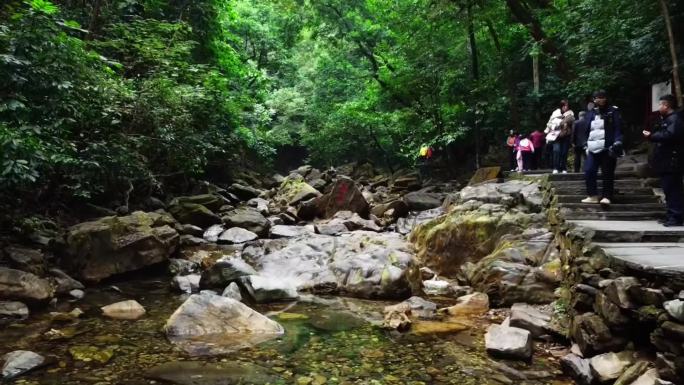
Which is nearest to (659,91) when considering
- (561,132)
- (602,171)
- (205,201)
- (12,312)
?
(561,132)

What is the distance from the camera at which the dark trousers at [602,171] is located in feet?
23.2

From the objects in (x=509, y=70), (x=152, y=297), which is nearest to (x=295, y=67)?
(x=509, y=70)

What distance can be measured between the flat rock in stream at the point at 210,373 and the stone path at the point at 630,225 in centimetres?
370

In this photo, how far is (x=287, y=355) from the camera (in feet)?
17.5

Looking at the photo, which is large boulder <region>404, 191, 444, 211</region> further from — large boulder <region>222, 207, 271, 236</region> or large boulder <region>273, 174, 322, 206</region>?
large boulder <region>222, 207, 271, 236</region>

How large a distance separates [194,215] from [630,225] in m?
11.9

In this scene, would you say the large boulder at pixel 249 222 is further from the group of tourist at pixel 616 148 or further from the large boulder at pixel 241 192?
the group of tourist at pixel 616 148

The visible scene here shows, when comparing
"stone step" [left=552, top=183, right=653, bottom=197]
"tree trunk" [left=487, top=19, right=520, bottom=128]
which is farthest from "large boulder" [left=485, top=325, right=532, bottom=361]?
"tree trunk" [left=487, top=19, right=520, bottom=128]

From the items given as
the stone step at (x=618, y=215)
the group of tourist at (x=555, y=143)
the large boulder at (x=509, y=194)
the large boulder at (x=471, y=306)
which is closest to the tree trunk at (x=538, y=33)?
the group of tourist at (x=555, y=143)

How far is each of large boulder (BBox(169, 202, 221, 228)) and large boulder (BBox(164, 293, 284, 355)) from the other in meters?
8.38

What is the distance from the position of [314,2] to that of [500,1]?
35.3ft

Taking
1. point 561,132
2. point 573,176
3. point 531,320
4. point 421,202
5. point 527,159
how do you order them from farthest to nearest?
point 421,202 → point 527,159 → point 561,132 → point 573,176 → point 531,320

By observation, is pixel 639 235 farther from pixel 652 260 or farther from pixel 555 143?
pixel 555 143

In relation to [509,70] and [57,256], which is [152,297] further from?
[509,70]
